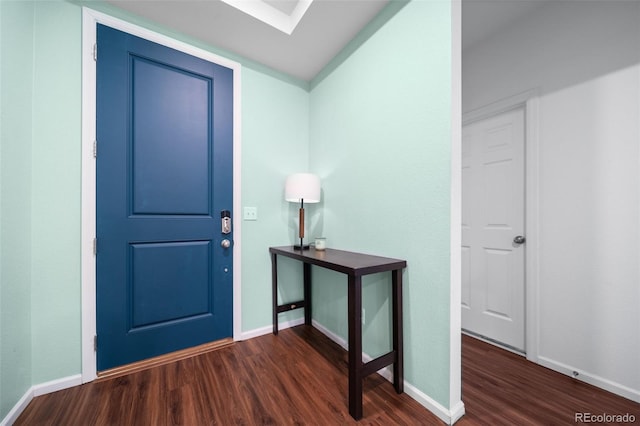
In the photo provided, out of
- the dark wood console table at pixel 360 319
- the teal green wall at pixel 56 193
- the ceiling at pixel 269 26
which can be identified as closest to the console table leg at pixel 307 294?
the dark wood console table at pixel 360 319

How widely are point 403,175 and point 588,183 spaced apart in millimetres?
1218

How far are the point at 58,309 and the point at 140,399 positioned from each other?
0.74m

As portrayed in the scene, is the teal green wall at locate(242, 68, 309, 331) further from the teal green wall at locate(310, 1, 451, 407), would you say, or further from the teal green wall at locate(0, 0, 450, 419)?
the teal green wall at locate(0, 0, 450, 419)

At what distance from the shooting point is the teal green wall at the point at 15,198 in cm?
120

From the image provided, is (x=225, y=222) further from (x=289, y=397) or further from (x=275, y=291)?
(x=289, y=397)

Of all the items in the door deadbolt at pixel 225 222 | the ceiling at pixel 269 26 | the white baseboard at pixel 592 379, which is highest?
the ceiling at pixel 269 26

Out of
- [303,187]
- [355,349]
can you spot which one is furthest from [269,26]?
[355,349]

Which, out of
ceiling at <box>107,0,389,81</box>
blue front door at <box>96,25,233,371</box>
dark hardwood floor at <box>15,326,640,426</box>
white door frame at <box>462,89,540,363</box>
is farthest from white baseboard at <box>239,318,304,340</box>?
ceiling at <box>107,0,389,81</box>

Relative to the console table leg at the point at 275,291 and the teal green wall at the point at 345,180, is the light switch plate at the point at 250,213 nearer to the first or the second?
the console table leg at the point at 275,291

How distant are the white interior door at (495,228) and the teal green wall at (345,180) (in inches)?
44.4

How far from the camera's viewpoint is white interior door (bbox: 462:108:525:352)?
1932 millimetres

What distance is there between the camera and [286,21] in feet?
6.12

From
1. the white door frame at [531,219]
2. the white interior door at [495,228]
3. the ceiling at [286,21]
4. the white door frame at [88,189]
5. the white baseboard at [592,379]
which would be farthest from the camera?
the white interior door at [495,228]

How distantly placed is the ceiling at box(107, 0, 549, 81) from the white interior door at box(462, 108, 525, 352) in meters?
0.75
